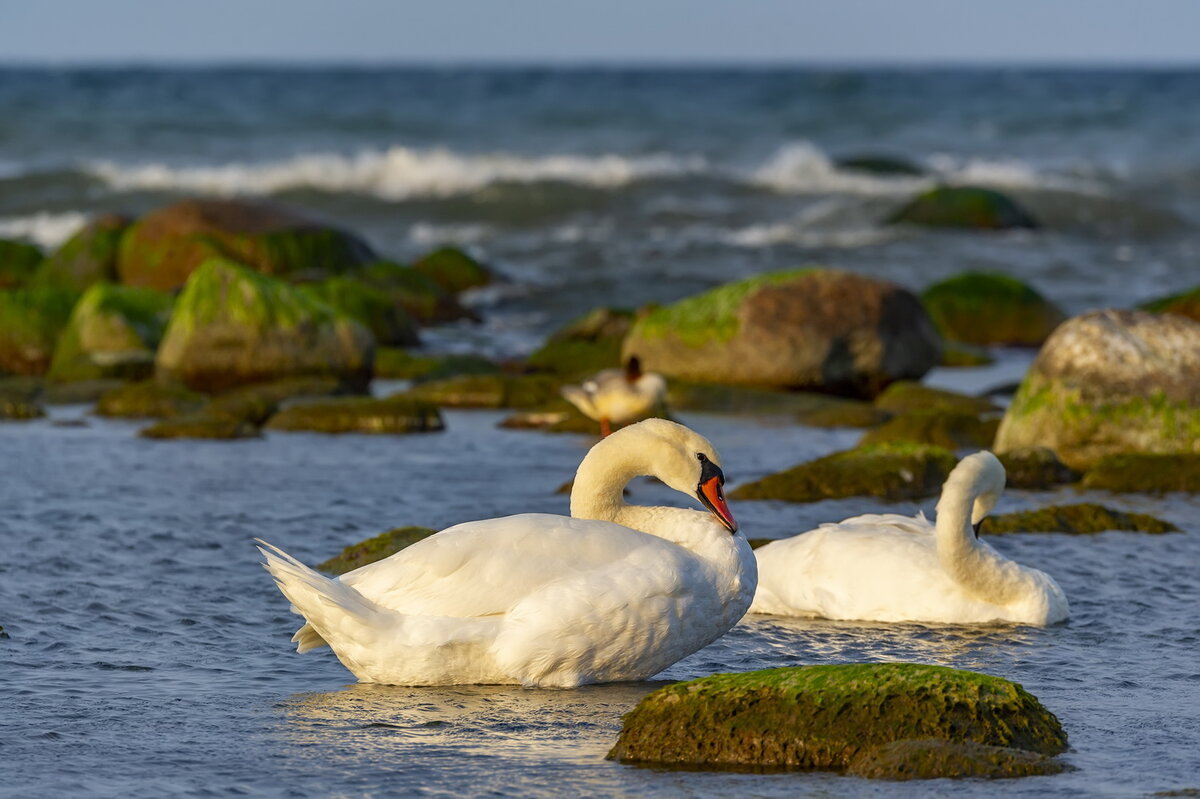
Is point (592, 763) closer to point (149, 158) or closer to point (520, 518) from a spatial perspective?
point (520, 518)

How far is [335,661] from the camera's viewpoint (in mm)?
7441

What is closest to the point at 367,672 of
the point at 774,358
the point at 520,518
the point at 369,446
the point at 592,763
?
the point at 520,518

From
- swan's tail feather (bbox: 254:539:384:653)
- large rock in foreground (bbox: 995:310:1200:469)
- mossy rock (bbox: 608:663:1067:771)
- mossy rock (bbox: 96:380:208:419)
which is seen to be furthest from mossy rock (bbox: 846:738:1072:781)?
mossy rock (bbox: 96:380:208:419)

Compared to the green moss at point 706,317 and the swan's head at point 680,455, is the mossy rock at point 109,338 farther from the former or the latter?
the swan's head at point 680,455

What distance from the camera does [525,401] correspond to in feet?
52.1

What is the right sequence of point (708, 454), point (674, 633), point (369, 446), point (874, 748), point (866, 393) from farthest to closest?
point (866, 393) < point (369, 446) < point (708, 454) < point (674, 633) < point (874, 748)

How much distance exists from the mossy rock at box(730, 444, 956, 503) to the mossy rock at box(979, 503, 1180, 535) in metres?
1.23

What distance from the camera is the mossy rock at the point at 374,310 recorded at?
1984 centimetres

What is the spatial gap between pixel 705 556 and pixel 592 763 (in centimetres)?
134

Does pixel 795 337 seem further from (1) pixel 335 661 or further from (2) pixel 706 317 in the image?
(1) pixel 335 661

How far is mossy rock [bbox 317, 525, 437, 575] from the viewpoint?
8719 mm

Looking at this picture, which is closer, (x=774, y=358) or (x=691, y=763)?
(x=691, y=763)

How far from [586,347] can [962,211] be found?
608 inches

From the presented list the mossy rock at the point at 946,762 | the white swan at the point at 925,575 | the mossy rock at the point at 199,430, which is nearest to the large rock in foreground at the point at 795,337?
the mossy rock at the point at 199,430
